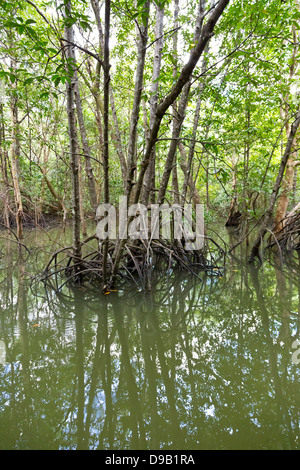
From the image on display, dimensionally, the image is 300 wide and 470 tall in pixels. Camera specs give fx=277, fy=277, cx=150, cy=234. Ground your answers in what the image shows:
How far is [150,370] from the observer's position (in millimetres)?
1942

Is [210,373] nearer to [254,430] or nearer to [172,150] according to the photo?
[254,430]

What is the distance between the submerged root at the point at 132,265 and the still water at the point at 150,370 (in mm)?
300

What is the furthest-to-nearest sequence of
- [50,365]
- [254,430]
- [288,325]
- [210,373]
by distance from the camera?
1. [288,325]
2. [50,365]
3. [210,373]
4. [254,430]

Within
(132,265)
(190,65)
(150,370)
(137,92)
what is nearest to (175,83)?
(137,92)

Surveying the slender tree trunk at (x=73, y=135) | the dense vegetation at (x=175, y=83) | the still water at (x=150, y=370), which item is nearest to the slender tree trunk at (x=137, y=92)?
the dense vegetation at (x=175, y=83)

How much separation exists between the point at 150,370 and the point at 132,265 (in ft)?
7.64

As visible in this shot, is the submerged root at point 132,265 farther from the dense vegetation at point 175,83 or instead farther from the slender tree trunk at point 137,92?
the slender tree trunk at point 137,92

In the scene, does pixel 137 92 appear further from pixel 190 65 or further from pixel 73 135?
pixel 73 135

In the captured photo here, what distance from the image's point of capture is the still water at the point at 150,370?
1377 mm

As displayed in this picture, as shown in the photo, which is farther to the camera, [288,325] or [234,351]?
[288,325]

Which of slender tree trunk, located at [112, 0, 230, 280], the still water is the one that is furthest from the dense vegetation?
the still water
